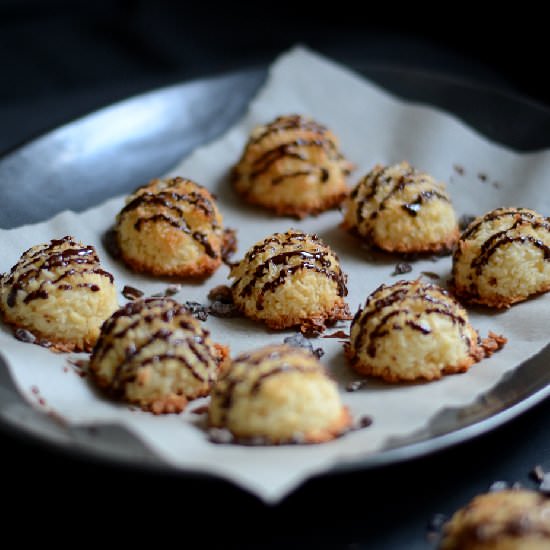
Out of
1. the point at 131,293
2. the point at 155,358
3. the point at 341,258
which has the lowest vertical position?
the point at 131,293

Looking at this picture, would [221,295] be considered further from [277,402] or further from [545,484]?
[545,484]

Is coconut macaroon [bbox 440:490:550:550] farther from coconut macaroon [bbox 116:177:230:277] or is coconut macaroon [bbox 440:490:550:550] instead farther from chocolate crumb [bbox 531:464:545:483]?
coconut macaroon [bbox 116:177:230:277]

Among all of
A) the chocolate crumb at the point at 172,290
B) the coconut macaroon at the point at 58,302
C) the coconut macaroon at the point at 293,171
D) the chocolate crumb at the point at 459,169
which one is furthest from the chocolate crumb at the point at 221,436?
the chocolate crumb at the point at 459,169

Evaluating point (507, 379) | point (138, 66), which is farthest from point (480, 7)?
point (507, 379)

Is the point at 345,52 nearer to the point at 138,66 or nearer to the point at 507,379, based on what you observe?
the point at 138,66

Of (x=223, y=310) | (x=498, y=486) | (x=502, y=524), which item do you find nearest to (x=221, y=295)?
(x=223, y=310)
